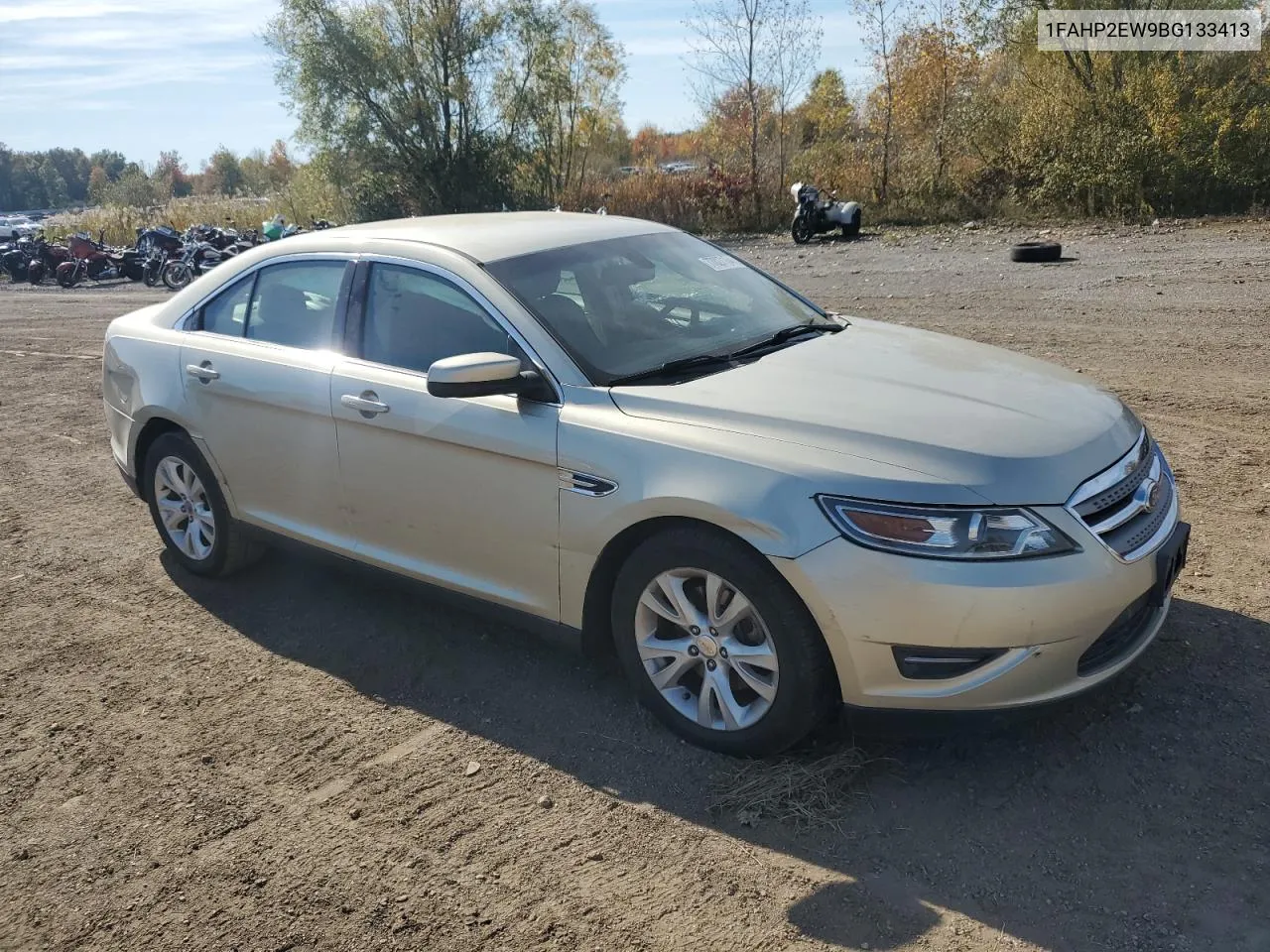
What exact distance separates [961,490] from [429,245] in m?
2.41

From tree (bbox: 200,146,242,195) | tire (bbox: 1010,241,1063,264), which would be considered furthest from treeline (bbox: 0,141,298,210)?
tire (bbox: 1010,241,1063,264)

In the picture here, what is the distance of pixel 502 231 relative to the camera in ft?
15.0

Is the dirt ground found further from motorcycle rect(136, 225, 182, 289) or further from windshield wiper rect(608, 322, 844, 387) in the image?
motorcycle rect(136, 225, 182, 289)

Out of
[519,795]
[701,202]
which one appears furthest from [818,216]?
[519,795]

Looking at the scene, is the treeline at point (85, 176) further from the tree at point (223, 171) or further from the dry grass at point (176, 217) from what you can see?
the dry grass at point (176, 217)

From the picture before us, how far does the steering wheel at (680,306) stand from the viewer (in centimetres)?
430

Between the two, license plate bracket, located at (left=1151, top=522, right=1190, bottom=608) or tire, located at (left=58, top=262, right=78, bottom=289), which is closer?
license plate bracket, located at (left=1151, top=522, right=1190, bottom=608)

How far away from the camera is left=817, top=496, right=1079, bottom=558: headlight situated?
305 centimetres

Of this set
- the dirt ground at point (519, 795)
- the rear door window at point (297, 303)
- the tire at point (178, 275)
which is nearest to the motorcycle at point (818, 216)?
the tire at point (178, 275)

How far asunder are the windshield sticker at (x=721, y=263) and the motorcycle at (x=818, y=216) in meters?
15.9

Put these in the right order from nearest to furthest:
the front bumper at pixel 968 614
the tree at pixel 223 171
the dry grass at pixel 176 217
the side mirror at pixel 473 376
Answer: the front bumper at pixel 968 614 → the side mirror at pixel 473 376 → the dry grass at pixel 176 217 → the tree at pixel 223 171

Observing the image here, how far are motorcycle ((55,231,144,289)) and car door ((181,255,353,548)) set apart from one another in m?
20.9

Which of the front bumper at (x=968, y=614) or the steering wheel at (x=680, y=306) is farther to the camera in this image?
the steering wheel at (x=680, y=306)

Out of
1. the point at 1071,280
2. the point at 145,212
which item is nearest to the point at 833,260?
the point at 1071,280
